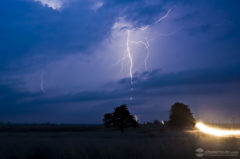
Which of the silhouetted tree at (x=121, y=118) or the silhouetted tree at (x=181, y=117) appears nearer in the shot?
the silhouetted tree at (x=121, y=118)

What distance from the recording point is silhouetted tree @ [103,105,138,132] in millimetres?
43625

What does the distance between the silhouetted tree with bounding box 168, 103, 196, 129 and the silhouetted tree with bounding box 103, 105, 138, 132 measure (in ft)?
43.8

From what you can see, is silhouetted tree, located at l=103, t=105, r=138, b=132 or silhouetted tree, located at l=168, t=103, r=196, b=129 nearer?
silhouetted tree, located at l=103, t=105, r=138, b=132

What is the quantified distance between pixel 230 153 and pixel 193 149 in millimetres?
2079

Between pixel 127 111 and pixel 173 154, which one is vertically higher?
pixel 127 111

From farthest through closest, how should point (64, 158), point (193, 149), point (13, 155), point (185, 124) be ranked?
1. point (185, 124)
2. point (193, 149)
3. point (13, 155)
4. point (64, 158)

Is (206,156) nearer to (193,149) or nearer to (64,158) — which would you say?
(193,149)

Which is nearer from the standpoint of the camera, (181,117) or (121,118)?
(121,118)

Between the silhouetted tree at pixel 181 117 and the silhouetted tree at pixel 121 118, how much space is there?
13.4 metres

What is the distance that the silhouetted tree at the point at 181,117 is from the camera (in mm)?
53344

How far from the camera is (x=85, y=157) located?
489 inches

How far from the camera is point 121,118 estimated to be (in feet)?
146

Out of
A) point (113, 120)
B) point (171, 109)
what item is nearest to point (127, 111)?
point (113, 120)

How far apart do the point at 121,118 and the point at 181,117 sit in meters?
16.3
